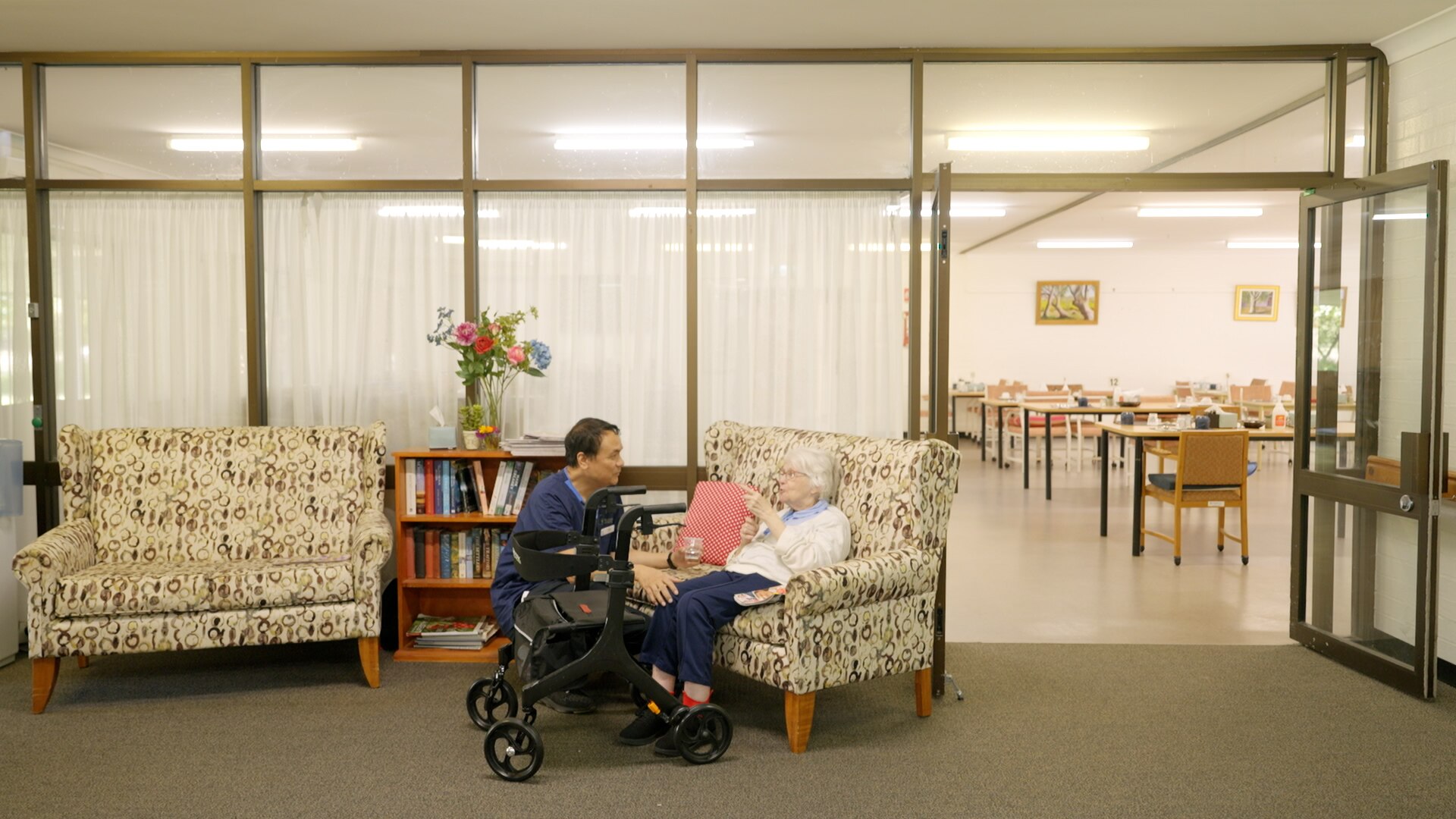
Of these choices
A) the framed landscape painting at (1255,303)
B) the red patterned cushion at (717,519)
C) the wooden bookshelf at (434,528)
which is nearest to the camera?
the red patterned cushion at (717,519)

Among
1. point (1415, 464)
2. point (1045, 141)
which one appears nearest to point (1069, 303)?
point (1045, 141)

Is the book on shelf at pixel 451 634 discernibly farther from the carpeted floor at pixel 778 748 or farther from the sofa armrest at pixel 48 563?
the sofa armrest at pixel 48 563

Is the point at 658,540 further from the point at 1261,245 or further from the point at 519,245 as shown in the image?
the point at 1261,245

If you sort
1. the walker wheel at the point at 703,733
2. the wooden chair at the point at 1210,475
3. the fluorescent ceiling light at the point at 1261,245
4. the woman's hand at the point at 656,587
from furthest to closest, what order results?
the fluorescent ceiling light at the point at 1261,245 < the wooden chair at the point at 1210,475 < the woman's hand at the point at 656,587 < the walker wheel at the point at 703,733

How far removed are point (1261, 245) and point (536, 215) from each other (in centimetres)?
1228

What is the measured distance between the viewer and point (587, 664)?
312 centimetres

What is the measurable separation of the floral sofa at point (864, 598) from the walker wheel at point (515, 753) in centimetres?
67

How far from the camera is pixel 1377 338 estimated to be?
4172 mm

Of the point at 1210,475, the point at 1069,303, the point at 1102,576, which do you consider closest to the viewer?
the point at 1102,576

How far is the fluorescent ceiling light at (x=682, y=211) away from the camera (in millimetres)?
4555

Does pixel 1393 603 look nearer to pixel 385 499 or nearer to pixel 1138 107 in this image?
pixel 1138 107

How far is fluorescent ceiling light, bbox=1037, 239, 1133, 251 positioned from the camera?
1320 cm

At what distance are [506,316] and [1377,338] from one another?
363 cm

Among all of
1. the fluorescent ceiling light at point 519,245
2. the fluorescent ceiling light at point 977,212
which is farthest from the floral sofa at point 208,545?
the fluorescent ceiling light at point 977,212
